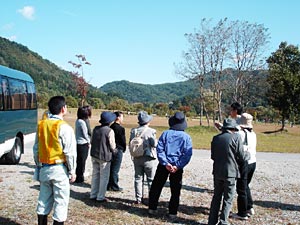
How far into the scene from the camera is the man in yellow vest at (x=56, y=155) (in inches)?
182

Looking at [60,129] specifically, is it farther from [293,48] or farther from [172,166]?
[293,48]

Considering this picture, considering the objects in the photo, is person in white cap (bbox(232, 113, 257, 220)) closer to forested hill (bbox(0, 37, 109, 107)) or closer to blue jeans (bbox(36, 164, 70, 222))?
blue jeans (bbox(36, 164, 70, 222))

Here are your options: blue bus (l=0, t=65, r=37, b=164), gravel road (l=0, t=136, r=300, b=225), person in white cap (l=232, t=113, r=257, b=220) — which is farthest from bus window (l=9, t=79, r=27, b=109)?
person in white cap (l=232, t=113, r=257, b=220)

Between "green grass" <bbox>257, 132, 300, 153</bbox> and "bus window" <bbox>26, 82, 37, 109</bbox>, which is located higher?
"bus window" <bbox>26, 82, 37, 109</bbox>

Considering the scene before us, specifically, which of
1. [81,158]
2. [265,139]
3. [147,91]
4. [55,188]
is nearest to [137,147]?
[55,188]

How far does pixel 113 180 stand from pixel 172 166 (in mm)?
2330

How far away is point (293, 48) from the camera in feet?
121

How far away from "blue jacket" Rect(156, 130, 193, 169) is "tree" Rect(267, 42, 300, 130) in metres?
29.5

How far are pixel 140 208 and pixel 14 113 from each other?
6371 millimetres

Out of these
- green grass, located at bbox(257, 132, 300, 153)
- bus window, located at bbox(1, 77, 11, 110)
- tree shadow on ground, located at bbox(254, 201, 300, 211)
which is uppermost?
bus window, located at bbox(1, 77, 11, 110)

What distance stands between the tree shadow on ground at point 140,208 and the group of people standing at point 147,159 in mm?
130

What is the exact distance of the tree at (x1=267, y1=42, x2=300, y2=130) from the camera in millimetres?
33125

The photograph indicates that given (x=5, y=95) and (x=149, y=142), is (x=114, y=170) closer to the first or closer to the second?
(x=149, y=142)

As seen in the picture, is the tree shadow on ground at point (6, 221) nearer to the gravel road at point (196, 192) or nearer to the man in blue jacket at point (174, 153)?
the gravel road at point (196, 192)
